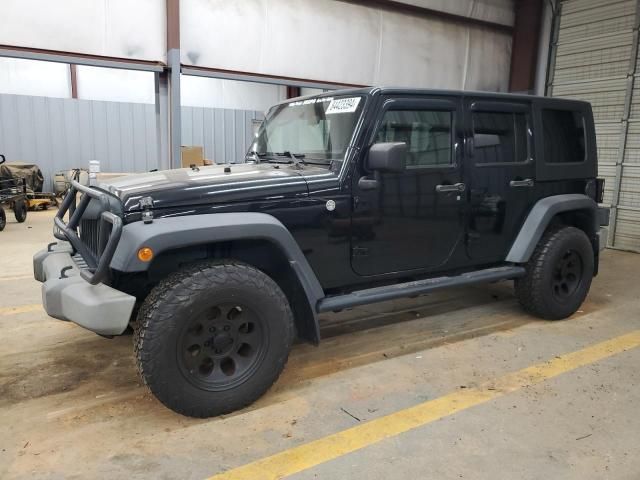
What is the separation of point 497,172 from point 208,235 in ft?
7.07

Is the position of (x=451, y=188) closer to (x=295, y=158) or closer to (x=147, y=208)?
(x=295, y=158)

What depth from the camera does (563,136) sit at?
4.04 metres

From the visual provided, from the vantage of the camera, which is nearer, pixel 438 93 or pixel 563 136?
pixel 438 93

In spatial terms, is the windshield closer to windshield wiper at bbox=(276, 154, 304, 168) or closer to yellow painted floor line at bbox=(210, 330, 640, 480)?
windshield wiper at bbox=(276, 154, 304, 168)

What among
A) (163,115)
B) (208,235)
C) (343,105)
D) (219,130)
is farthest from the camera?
(219,130)

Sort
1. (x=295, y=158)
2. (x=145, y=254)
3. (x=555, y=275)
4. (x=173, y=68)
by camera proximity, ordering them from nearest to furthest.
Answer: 1. (x=145, y=254)
2. (x=295, y=158)
3. (x=555, y=275)
4. (x=173, y=68)

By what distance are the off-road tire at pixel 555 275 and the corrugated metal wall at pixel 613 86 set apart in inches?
154

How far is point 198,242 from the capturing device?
2414 millimetres

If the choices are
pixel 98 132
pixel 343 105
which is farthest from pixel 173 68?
pixel 98 132

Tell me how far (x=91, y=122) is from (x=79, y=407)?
10.7 metres

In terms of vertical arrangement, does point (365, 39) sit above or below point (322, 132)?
above

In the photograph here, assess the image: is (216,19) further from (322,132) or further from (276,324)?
(276,324)

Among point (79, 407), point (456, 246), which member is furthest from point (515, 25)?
point (79, 407)

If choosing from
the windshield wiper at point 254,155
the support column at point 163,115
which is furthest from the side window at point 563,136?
the support column at point 163,115
